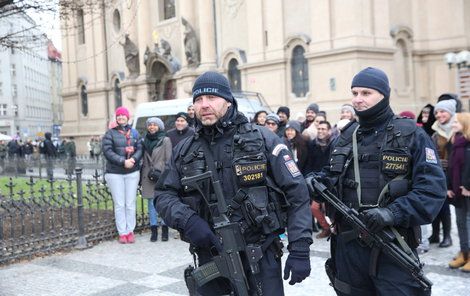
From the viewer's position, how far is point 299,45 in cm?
2262

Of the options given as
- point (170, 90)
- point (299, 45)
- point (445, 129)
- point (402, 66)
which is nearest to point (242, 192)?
point (445, 129)

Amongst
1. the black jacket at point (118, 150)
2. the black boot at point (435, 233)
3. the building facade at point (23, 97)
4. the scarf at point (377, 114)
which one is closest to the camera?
the scarf at point (377, 114)

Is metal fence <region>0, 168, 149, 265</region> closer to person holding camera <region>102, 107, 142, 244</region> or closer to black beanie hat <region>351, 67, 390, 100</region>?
person holding camera <region>102, 107, 142, 244</region>

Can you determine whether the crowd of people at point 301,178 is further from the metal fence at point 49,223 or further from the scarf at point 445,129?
the metal fence at point 49,223

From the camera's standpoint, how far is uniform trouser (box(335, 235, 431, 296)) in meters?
3.37

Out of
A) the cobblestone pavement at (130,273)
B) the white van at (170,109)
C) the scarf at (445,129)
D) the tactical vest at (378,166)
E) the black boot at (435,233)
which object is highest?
the white van at (170,109)

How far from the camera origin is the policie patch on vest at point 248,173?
3340mm

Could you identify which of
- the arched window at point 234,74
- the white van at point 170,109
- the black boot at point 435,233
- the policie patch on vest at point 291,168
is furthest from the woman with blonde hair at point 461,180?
the arched window at point 234,74

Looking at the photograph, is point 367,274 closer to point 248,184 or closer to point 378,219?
point 378,219

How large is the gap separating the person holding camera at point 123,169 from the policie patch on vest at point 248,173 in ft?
17.5

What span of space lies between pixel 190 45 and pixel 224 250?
2489 centimetres

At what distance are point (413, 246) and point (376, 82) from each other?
3.78ft

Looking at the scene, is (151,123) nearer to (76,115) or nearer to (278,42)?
(278,42)

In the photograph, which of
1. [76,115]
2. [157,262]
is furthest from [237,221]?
[76,115]
